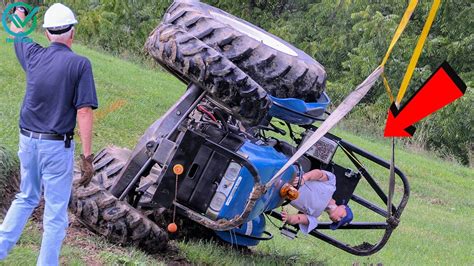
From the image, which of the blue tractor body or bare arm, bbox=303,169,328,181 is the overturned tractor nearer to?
the blue tractor body

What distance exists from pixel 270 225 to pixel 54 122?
4292mm

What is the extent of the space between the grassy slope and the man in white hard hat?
359 millimetres

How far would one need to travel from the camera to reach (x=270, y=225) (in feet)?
27.5

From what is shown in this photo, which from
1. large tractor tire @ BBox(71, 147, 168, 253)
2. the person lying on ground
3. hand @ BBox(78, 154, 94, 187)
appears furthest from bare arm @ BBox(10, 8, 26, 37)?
the person lying on ground

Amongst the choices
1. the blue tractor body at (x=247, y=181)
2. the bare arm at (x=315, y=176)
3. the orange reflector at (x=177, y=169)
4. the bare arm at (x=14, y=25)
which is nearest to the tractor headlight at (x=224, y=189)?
the blue tractor body at (x=247, y=181)

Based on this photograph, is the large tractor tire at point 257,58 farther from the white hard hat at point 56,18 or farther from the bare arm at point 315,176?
the white hard hat at point 56,18

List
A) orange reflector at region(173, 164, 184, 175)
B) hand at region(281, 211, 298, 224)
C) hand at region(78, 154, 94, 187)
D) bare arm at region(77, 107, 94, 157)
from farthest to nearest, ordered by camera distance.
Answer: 1. hand at region(281, 211, 298, 224)
2. orange reflector at region(173, 164, 184, 175)
3. hand at region(78, 154, 94, 187)
4. bare arm at region(77, 107, 94, 157)

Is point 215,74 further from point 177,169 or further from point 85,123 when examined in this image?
point 85,123

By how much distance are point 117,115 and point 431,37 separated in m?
18.4

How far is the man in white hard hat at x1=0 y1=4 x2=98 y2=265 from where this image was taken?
4.48m

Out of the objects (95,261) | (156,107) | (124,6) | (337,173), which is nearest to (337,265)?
(337,173)

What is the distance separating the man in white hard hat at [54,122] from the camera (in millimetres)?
4484

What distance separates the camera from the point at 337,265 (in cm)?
718

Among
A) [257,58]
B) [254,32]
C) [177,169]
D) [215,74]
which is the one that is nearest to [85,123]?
[177,169]
